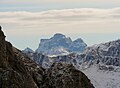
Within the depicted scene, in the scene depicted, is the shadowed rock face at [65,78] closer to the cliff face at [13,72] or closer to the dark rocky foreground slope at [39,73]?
the dark rocky foreground slope at [39,73]

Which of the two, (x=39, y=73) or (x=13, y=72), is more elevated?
(x=13, y=72)

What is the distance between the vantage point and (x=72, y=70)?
56.1 meters

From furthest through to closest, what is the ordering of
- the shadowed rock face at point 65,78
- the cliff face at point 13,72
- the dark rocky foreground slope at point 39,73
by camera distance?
the shadowed rock face at point 65,78 → the dark rocky foreground slope at point 39,73 → the cliff face at point 13,72

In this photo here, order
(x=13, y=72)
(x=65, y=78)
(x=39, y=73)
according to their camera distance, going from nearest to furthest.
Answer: (x=13, y=72)
(x=65, y=78)
(x=39, y=73)

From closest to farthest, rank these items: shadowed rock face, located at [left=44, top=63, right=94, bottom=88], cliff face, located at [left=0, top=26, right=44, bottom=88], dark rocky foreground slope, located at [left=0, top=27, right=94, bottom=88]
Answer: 1. cliff face, located at [left=0, top=26, right=44, bottom=88]
2. dark rocky foreground slope, located at [left=0, top=27, right=94, bottom=88]
3. shadowed rock face, located at [left=44, top=63, right=94, bottom=88]

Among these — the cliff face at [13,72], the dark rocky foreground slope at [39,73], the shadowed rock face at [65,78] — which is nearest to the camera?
the cliff face at [13,72]

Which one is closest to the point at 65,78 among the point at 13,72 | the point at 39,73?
the point at 39,73

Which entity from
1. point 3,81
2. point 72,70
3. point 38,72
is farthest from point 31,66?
point 3,81

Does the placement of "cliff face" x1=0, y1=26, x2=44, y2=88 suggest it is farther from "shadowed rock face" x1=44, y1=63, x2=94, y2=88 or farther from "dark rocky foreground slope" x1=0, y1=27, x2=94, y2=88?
"shadowed rock face" x1=44, y1=63, x2=94, y2=88

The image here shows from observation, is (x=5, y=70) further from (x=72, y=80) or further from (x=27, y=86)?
(x=72, y=80)

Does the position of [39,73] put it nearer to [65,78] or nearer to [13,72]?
[65,78]

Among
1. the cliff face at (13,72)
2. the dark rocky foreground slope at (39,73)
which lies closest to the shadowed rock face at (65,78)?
the dark rocky foreground slope at (39,73)

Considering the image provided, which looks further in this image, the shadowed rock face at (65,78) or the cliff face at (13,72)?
the shadowed rock face at (65,78)

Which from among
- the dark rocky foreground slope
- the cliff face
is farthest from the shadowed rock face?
the cliff face
